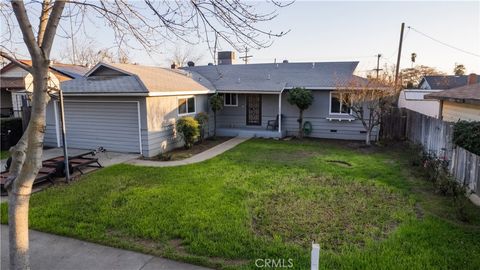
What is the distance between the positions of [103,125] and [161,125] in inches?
88.8

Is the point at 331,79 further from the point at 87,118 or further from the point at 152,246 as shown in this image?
the point at 152,246

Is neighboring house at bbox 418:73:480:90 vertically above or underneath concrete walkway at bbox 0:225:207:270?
above

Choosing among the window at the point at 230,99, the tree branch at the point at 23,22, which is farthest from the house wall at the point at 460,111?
the tree branch at the point at 23,22

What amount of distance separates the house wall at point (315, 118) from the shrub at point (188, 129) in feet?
15.3

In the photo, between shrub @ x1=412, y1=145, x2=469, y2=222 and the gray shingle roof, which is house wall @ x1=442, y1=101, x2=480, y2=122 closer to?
shrub @ x1=412, y1=145, x2=469, y2=222

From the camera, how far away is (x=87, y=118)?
Result: 40.7 feet

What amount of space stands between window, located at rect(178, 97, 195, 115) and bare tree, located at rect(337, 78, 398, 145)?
21.6 ft

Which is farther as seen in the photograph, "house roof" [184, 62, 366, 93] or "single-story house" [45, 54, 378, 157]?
"house roof" [184, 62, 366, 93]

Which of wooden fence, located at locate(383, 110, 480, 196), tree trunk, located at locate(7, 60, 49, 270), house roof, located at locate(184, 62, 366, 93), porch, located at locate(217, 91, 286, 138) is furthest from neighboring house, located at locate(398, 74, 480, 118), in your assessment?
tree trunk, located at locate(7, 60, 49, 270)

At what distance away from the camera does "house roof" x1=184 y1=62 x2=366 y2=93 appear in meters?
15.5

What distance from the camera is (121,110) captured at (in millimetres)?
11617

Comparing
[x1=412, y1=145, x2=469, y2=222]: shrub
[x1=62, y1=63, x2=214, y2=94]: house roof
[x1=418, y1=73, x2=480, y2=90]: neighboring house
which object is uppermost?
[x1=418, y1=73, x2=480, y2=90]: neighboring house

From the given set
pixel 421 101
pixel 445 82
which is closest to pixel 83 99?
pixel 421 101

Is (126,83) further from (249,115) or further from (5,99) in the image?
(5,99)
